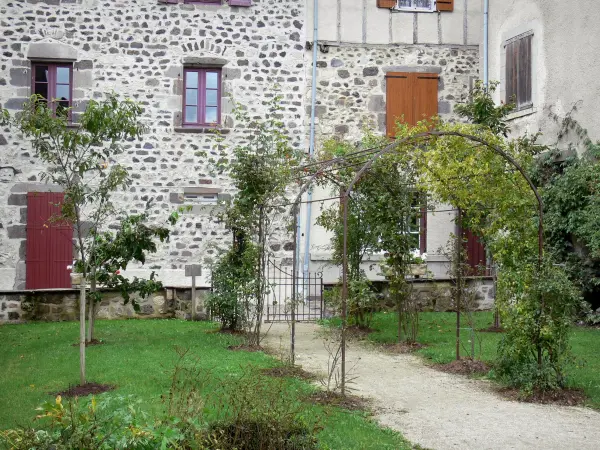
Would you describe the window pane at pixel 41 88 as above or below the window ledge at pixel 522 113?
above

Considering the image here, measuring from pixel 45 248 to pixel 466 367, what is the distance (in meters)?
9.21

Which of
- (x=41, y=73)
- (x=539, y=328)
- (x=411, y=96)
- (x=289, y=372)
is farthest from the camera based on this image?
(x=411, y=96)

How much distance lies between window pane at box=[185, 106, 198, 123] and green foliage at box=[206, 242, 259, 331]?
16.0ft

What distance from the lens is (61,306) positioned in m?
12.5

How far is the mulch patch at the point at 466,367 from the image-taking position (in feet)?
27.8

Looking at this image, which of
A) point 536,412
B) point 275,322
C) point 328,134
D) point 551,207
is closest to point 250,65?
point 328,134

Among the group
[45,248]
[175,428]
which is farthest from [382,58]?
[175,428]

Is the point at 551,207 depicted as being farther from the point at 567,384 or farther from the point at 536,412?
the point at 536,412

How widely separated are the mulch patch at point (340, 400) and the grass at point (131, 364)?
0.13m

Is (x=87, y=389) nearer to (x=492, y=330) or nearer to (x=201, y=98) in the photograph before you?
(x=492, y=330)

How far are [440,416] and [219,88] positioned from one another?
33.9ft

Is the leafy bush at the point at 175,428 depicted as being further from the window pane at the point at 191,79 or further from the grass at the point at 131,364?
the window pane at the point at 191,79

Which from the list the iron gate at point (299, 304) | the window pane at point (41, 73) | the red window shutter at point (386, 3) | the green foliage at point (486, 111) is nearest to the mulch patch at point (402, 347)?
the iron gate at point (299, 304)

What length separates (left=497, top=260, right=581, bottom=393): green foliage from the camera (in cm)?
725
